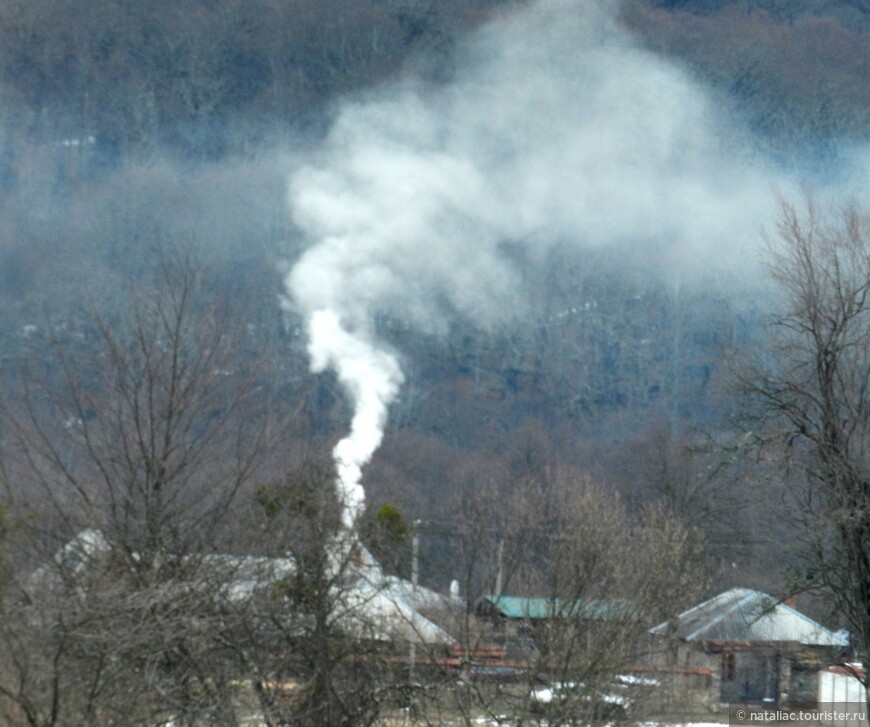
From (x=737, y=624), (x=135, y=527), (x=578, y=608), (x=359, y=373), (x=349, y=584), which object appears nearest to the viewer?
(x=135, y=527)

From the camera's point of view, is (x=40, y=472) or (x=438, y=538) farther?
(x=438, y=538)

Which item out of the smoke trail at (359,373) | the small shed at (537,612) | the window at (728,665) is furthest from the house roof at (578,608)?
the smoke trail at (359,373)

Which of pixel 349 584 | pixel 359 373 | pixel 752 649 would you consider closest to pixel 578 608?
pixel 349 584

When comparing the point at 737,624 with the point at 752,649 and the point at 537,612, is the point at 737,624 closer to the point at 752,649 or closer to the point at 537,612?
the point at 752,649

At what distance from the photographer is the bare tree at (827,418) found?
18.1 metres

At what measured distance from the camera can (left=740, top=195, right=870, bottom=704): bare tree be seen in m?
18.1

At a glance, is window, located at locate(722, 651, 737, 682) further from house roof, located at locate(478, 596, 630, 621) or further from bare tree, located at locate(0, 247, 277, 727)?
bare tree, located at locate(0, 247, 277, 727)

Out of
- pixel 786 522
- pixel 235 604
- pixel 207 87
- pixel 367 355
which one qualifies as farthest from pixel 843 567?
pixel 207 87

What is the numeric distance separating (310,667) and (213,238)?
7861cm

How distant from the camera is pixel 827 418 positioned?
18.3m

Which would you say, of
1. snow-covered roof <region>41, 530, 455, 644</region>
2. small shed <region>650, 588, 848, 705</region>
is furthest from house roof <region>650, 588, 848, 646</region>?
snow-covered roof <region>41, 530, 455, 644</region>

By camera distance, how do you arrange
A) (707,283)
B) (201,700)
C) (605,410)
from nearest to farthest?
(201,700), (605,410), (707,283)

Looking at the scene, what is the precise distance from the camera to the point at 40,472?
466 inches

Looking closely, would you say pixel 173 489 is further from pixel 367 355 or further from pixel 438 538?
Result: pixel 367 355
